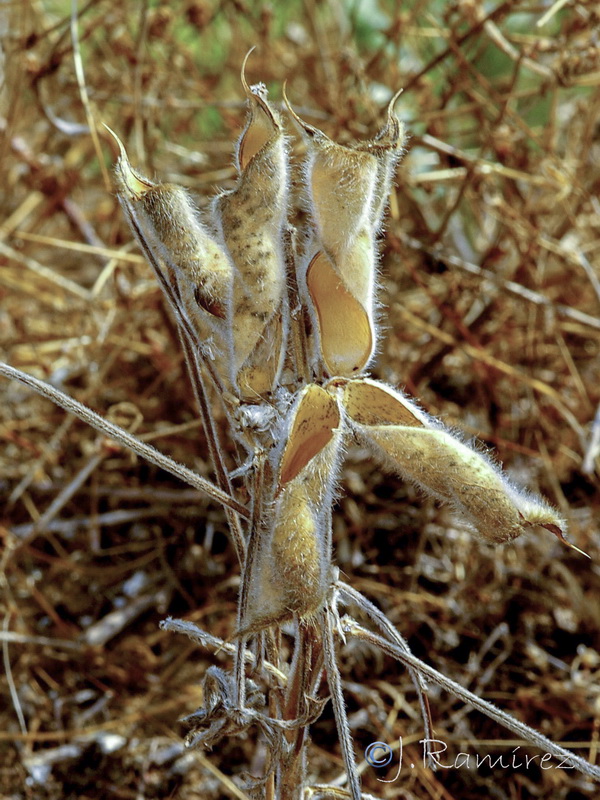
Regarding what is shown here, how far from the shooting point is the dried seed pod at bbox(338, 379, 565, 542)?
0.76 meters

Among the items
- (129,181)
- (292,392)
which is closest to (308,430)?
(292,392)

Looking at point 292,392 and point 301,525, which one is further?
point 292,392

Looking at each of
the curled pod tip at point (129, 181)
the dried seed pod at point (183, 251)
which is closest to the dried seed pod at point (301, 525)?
the dried seed pod at point (183, 251)

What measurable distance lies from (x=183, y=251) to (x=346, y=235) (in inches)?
6.7

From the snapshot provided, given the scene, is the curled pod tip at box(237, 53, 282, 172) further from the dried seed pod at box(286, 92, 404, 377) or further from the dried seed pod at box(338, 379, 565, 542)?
the dried seed pod at box(338, 379, 565, 542)

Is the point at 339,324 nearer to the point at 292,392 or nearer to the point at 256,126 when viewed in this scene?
the point at 292,392

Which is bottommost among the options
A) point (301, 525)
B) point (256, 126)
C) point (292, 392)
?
point (301, 525)

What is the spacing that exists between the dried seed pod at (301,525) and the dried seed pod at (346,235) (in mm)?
78

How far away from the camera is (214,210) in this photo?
0.84m

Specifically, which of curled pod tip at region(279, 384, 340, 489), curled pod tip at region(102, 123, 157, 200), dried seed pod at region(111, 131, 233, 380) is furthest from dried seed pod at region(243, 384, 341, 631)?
curled pod tip at region(102, 123, 157, 200)

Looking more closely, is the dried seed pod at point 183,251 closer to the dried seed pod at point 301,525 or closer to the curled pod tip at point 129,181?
the curled pod tip at point 129,181

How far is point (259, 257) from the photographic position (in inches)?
31.6

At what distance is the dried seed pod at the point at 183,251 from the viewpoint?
0.80 m

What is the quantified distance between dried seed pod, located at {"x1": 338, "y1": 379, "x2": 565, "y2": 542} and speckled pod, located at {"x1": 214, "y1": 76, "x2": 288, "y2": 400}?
130 mm
